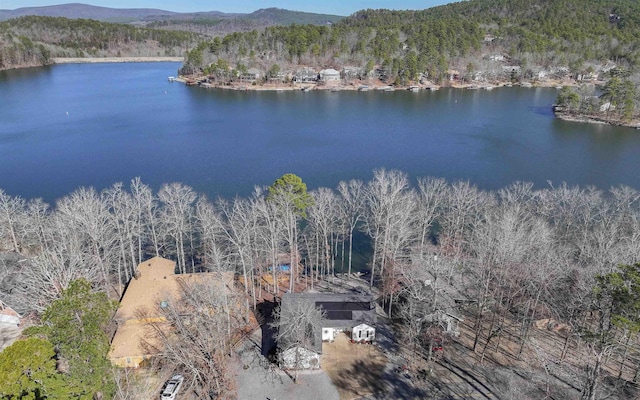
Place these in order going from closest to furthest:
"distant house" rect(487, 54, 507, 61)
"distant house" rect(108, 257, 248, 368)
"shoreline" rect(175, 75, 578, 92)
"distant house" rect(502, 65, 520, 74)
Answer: "distant house" rect(108, 257, 248, 368), "shoreline" rect(175, 75, 578, 92), "distant house" rect(502, 65, 520, 74), "distant house" rect(487, 54, 507, 61)

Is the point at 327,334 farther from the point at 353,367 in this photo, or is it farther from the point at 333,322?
the point at 353,367

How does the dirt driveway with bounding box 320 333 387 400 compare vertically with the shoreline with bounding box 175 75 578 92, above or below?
below

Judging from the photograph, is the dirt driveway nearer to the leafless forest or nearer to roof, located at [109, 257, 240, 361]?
the leafless forest

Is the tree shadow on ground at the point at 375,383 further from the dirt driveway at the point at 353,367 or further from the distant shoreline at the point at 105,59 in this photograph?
the distant shoreline at the point at 105,59

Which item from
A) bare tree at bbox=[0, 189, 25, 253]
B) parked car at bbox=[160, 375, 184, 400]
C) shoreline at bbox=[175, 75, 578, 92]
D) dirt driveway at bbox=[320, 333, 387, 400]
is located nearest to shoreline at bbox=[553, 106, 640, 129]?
shoreline at bbox=[175, 75, 578, 92]

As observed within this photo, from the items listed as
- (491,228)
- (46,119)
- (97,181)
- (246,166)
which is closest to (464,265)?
(491,228)

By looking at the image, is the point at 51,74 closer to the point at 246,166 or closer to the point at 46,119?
the point at 46,119
